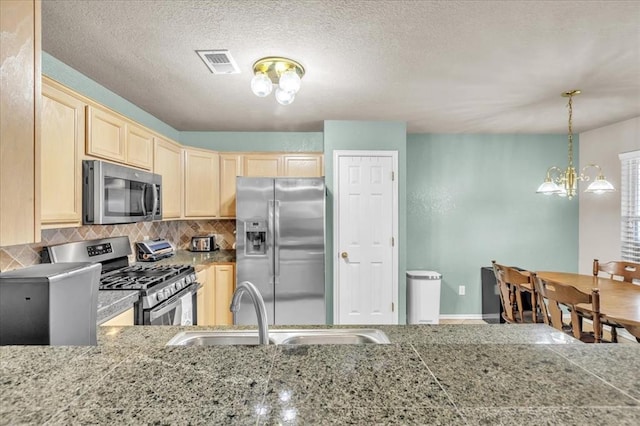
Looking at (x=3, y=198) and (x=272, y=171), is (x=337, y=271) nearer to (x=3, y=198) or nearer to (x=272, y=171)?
(x=272, y=171)

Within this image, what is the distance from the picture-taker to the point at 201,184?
11.9 feet

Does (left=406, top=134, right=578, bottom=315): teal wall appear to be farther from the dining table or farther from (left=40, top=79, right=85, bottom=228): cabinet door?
(left=40, top=79, right=85, bottom=228): cabinet door

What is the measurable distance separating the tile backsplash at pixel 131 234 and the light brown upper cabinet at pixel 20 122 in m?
1.66

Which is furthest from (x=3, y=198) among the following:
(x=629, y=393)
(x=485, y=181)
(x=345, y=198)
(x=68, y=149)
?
(x=485, y=181)

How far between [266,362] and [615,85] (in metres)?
3.46

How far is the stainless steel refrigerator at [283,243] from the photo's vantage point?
3.17 meters

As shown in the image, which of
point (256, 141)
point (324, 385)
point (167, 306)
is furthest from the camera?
point (256, 141)

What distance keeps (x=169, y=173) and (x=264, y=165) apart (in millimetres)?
1050

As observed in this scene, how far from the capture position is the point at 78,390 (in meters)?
0.56

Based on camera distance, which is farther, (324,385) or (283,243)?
(283,243)

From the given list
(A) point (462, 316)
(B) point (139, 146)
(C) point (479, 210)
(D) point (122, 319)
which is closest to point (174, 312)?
(D) point (122, 319)

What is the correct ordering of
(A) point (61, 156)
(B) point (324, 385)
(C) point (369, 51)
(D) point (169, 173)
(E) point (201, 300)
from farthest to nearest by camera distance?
(D) point (169, 173)
(E) point (201, 300)
(C) point (369, 51)
(A) point (61, 156)
(B) point (324, 385)

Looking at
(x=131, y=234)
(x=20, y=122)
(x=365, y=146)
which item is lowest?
(x=131, y=234)

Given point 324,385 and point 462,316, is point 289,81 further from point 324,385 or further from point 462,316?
point 462,316
